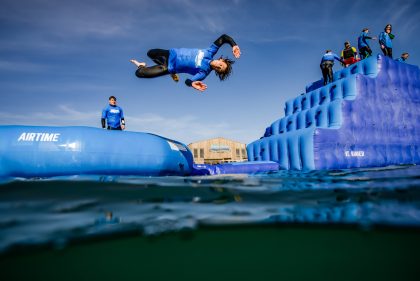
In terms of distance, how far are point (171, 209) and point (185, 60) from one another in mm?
3480

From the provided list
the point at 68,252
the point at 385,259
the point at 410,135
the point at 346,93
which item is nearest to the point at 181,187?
the point at 68,252

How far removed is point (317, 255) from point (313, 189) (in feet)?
4.28

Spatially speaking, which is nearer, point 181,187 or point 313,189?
point 313,189

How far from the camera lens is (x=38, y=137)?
4422mm

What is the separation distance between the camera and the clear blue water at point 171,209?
4.81ft

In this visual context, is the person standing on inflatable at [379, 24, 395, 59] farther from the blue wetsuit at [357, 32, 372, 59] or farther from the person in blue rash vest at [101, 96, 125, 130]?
the person in blue rash vest at [101, 96, 125, 130]

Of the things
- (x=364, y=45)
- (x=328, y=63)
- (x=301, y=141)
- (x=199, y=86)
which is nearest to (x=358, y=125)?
(x=301, y=141)

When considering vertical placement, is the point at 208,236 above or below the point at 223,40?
below

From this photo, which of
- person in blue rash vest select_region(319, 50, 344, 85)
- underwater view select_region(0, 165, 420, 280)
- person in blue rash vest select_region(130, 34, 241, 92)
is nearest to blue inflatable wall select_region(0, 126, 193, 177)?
person in blue rash vest select_region(130, 34, 241, 92)

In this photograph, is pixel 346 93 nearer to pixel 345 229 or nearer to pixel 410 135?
pixel 410 135

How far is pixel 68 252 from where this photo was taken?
127cm

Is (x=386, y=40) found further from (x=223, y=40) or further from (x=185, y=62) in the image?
(x=185, y=62)

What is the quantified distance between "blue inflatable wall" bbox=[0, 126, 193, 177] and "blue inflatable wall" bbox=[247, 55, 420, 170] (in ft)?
13.0

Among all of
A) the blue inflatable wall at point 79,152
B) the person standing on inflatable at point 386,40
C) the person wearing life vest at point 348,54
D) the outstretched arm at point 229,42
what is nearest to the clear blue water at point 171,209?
the blue inflatable wall at point 79,152
